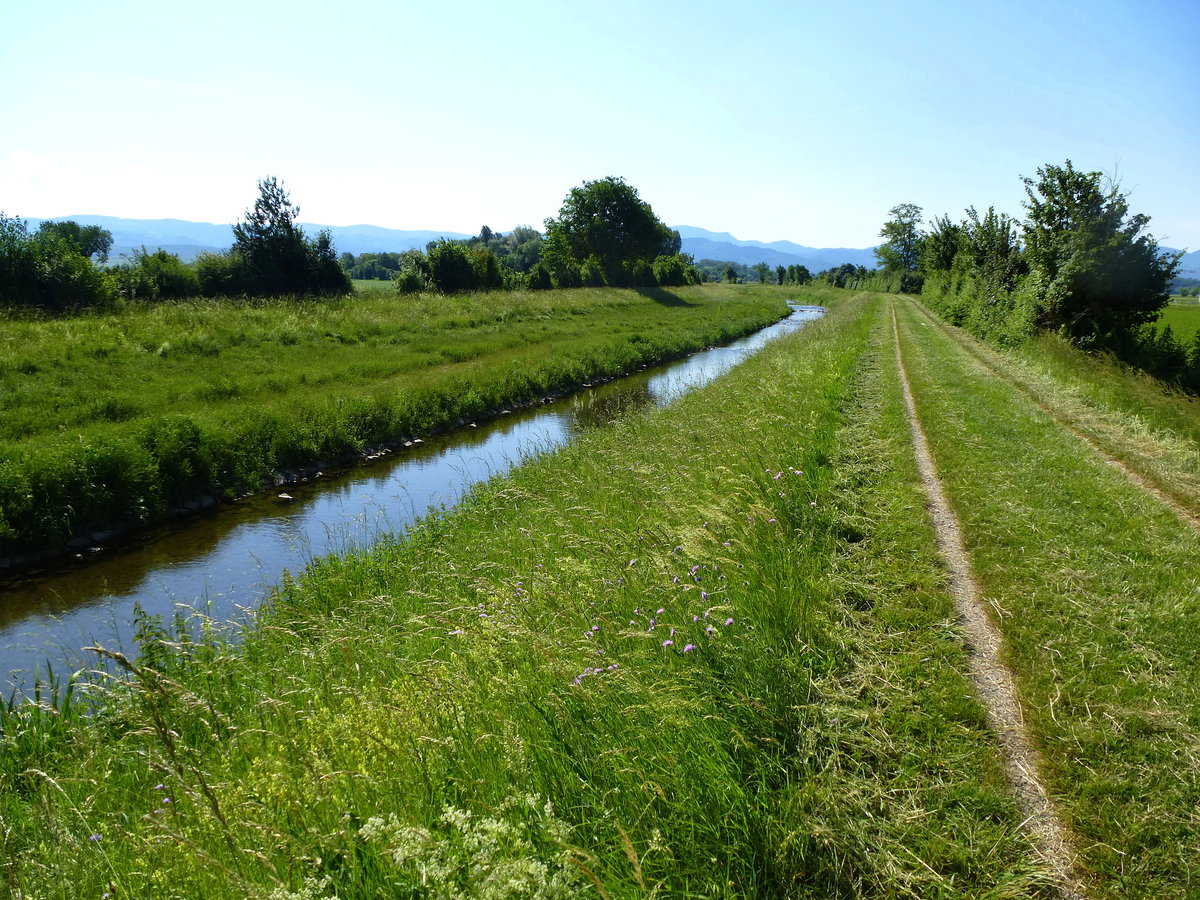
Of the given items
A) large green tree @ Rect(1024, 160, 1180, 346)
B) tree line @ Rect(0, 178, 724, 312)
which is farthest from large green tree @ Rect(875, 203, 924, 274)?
large green tree @ Rect(1024, 160, 1180, 346)

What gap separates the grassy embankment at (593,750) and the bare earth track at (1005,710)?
120 millimetres

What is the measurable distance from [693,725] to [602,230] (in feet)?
230

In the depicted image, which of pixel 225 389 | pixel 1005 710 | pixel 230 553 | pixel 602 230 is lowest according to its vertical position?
pixel 230 553

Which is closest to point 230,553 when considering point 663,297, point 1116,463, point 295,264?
point 1116,463

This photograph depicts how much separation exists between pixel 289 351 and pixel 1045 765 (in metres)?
21.9

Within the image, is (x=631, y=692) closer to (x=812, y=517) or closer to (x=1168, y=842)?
(x=1168, y=842)

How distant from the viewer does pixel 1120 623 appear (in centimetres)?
423

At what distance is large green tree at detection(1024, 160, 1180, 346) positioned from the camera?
53.6 feet

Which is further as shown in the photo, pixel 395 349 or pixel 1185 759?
pixel 395 349

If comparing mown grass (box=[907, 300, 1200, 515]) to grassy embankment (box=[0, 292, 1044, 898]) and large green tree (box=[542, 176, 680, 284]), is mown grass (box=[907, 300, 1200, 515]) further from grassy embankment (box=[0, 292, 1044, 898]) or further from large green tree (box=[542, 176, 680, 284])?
large green tree (box=[542, 176, 680, 284])

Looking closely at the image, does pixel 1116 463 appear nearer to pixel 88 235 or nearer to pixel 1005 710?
pixel 1005 710

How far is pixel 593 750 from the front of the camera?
2.93 meters

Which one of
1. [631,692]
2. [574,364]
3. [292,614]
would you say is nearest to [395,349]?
[574,364]

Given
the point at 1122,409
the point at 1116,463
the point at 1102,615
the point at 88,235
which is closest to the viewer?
the point at 1102,615
